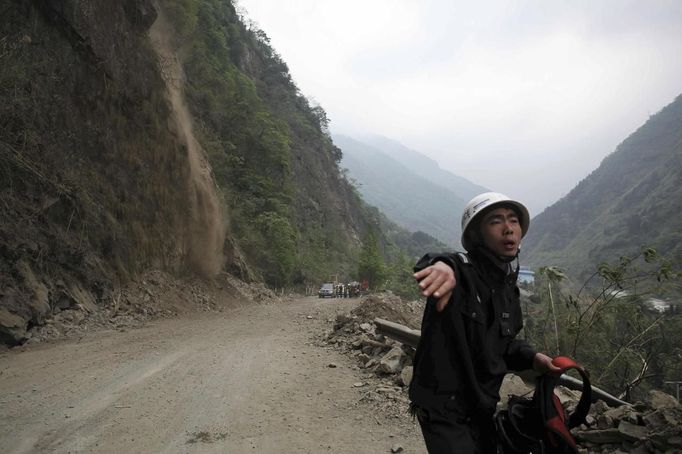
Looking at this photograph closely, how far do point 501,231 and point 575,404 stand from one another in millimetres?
3522

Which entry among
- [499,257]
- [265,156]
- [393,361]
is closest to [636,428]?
[499,257]

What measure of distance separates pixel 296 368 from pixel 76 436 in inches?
148

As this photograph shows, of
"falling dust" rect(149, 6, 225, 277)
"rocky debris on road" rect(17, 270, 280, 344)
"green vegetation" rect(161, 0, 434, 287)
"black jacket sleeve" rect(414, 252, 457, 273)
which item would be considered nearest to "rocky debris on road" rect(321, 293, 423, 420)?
"black jacket sleeve" rect(414, 252, 457, 273)

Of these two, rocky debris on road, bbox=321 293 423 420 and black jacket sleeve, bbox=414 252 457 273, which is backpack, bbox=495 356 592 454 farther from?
rocky debris on road, bbox=321 293 423 420

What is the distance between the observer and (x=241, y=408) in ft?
17.6

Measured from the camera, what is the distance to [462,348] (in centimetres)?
195

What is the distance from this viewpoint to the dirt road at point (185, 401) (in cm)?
439

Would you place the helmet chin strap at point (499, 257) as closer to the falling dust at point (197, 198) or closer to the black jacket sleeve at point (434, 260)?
the black jacket sleeve at point (434, 260)

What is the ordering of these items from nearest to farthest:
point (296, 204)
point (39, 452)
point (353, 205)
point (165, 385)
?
point (39, 452) → point (165, 385) → point (296, 204) → point (353, 205)

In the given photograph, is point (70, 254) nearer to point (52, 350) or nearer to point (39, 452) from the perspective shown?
point (52, 350)

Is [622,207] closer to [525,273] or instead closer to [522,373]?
[525,273]

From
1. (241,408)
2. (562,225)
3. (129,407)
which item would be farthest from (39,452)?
(562,225)

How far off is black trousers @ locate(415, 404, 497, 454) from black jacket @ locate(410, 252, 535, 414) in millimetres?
43

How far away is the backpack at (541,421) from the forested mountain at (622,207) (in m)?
62.6
